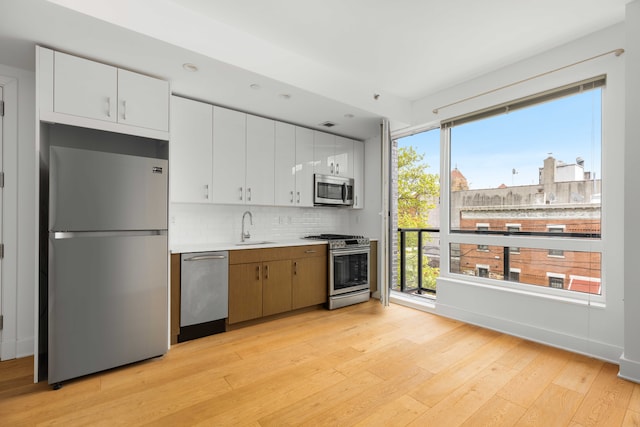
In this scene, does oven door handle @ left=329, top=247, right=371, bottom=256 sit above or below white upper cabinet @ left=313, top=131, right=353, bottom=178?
below

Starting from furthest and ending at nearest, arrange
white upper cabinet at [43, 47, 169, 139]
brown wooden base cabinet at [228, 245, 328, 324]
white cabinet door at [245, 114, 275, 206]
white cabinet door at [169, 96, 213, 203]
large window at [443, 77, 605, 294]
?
1. white cabinet door at [245, 114, 275, 206]
2. brown wooden base cabinet at [228, 245, 328, 324]
3. white cabinet door at [169, 96, 213, 203]
4. large window at [443, 77, 605, 294]
5. white upper cabinet at [43, 47, 169, 139]

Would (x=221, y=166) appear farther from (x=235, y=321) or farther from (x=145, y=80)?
(x=235, y=321)

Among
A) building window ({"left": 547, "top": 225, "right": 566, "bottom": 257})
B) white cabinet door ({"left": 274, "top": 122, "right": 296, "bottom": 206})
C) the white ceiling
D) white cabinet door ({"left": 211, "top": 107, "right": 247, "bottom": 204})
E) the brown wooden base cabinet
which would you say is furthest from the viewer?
white cabinet door ({"left": 274, "top": 122, "right": 296, "bottom": 206})

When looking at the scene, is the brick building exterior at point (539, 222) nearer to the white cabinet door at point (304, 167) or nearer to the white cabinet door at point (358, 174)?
the white cabinet door at point (358, 174)

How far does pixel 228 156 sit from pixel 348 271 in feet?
6.97

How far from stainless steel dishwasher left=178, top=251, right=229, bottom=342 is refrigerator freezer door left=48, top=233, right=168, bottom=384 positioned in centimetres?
31

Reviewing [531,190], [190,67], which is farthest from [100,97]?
[531,190]

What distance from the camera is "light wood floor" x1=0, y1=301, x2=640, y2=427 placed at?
1.83m

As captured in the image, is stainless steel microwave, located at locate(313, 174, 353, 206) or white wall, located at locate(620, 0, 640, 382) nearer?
white wall, located at locate(620, 0, 640, 382)

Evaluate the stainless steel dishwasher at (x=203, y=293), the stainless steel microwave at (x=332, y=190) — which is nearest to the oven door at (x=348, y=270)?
the stainless steel microwave at (x=332, y=190)

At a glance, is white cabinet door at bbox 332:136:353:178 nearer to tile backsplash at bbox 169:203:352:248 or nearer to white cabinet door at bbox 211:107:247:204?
tile backsplash at bbox 169:203:352:248

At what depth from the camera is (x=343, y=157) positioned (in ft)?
15.2

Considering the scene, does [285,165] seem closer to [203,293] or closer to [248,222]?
[248,222]

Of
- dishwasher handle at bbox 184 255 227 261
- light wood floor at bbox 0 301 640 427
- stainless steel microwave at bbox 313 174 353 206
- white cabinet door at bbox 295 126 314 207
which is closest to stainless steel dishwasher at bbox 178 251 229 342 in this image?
dishwasher handle at bbox 184 255 227 261
